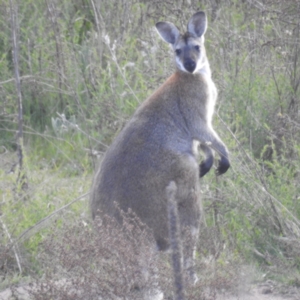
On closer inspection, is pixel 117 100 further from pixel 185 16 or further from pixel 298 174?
pixel 298 174

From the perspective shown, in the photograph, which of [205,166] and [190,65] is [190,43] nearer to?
[190,65]

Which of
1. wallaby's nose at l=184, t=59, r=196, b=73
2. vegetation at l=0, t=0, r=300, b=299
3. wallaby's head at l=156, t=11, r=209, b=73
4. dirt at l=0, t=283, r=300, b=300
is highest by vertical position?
wallaby's head at l=156, t=11, r=209, b=73

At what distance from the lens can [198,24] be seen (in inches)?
232

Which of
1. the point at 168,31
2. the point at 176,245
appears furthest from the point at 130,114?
the point at 176,245

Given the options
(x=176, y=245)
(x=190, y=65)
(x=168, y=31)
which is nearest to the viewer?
(x=176, y=245)

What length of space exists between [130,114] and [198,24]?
1.67 metres

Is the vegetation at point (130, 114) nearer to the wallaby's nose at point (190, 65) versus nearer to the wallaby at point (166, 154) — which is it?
the wallaby at point (166, 154)

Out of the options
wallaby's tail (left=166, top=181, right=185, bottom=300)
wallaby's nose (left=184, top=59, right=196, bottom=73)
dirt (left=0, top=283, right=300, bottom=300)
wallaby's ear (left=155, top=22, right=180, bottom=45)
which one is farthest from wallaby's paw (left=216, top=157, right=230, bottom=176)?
wallaby's tail (left=166, top=181, right=185, bottom=300)

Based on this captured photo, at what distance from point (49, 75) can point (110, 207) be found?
4.02m

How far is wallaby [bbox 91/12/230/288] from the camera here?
15.2 ft

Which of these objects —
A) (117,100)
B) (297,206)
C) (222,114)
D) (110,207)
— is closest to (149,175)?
(110,207)

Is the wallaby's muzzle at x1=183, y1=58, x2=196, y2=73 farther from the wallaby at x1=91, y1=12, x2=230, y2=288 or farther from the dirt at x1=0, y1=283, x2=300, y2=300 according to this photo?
the dirt at x1=0, y1=283, x2=300, y2=300

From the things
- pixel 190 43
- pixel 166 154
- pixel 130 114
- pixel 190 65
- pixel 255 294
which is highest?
pixel 190 43

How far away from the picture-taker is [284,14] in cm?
683
